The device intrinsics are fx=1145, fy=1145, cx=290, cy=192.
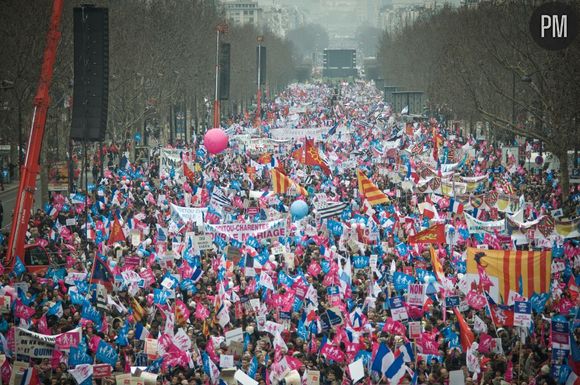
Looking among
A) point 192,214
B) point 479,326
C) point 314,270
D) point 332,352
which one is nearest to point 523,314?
point 479,326

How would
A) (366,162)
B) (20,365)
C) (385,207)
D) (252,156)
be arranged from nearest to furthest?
(20,365)
(385,207)
(366,162)
(252,156)

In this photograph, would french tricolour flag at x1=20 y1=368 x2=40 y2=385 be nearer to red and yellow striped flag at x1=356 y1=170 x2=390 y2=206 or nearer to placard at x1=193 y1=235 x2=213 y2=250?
placard at x1=193 y1=235 x2=213 y2=250

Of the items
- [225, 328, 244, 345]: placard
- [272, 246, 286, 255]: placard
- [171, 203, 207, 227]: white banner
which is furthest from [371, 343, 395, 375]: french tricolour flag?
[171, 203, 207, 227]: white banner

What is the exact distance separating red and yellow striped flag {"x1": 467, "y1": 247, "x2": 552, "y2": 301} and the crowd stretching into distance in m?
0.03

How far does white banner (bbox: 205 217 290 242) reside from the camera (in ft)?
86.2

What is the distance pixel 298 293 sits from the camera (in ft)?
68.3

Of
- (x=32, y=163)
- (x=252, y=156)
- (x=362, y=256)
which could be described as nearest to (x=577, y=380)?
(x=362, y=256)

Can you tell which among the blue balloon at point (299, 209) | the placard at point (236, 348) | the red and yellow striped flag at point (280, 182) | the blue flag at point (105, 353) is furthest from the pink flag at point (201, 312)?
the red and yellow striped flag at point (280, 182)

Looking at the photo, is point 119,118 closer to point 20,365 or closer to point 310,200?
point 310,200

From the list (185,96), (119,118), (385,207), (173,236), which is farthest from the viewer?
(185,96)

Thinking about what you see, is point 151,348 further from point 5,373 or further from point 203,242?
point 203,242

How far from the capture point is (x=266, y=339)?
1905 centimetres

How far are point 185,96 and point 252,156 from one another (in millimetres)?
31264

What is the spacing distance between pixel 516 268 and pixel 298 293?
13.1 ft
